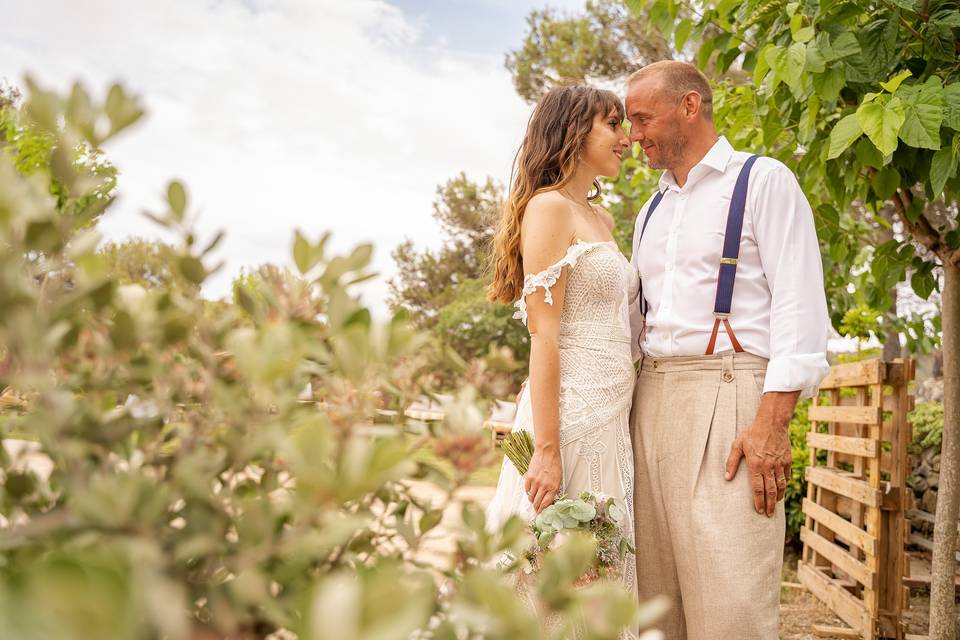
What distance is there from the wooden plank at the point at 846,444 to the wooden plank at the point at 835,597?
805 millimetres

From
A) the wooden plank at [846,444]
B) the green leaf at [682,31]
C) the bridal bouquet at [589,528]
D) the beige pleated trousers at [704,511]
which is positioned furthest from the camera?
the wooden plank at [846,444]

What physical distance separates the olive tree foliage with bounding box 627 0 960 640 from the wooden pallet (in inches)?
27.3

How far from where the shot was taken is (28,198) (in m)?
0.57

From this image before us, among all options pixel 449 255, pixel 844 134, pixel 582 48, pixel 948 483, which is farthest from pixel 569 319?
pixel 449 255

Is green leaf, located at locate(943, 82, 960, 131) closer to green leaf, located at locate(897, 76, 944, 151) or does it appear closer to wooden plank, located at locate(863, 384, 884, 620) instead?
green leaf, located at locate(897, 76, 944, 151)

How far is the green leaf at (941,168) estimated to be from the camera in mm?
2541

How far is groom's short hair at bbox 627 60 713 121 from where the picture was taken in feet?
8.72

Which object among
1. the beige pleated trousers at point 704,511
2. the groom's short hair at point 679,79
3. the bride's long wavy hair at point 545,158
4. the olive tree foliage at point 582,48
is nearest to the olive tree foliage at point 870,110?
the groom's short hair at point 679,79

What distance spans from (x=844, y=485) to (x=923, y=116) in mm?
3196

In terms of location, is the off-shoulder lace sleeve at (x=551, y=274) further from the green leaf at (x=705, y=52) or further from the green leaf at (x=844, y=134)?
the green leaf at (x=705, y=52)

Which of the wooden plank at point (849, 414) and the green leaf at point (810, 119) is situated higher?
the green leaf at point (810, 119)

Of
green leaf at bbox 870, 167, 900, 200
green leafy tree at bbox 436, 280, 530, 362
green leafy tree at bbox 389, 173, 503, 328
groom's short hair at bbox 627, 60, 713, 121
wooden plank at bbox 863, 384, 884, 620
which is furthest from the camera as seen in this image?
green leafy tree at bbox 389, 173, 503, 328

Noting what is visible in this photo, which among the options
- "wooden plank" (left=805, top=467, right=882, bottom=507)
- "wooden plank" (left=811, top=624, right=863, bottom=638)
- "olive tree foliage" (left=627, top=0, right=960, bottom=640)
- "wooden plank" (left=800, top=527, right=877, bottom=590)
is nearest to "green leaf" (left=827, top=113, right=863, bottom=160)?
"olive tree foliage" (left=627, top=0, right=960, bottom=640)

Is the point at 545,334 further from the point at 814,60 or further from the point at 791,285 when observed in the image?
the point at 814,60
